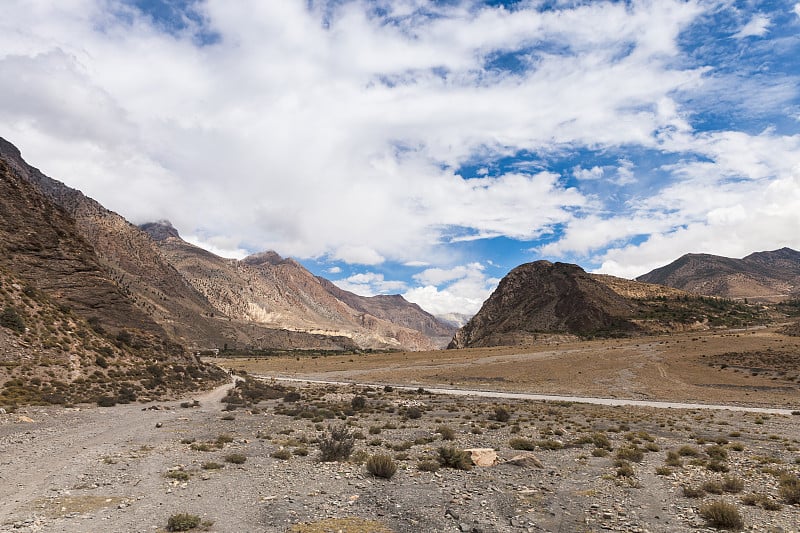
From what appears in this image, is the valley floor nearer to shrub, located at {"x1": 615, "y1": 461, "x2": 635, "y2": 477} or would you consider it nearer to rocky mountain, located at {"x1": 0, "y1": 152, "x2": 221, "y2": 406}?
shrub, located at {"x1": 615, "y1": 461, "x2": 635, "y2": 477}

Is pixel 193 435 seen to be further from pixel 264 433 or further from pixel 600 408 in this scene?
pixel 600 408

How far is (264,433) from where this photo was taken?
19312 mm

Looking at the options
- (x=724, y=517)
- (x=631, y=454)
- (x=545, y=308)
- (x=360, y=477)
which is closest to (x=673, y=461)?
(x=631, y=454)

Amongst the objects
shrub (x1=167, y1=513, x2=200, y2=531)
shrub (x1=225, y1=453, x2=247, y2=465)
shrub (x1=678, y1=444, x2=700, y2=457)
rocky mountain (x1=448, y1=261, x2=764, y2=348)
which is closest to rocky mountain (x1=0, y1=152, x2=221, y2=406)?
shrub (x1=225, y1=453, x2=247, y2=465)

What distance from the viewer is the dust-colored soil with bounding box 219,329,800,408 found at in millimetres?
44000

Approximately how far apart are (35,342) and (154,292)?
13608 cm

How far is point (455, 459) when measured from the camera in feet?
45.7

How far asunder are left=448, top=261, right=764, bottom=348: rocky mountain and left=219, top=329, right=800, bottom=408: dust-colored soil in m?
28.8

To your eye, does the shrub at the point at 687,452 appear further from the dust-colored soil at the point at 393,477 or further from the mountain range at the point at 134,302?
the mountain range at the point at 134,302

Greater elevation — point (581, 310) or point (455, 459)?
point (581, 310)

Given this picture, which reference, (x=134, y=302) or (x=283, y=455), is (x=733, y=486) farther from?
(x=134, y=302)

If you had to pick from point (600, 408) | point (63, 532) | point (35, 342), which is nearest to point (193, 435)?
point (63, 532)

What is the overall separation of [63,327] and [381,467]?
29624 mm

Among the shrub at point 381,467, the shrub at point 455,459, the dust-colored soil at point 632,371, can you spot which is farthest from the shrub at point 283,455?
the dust-colored soil at point 632,371
